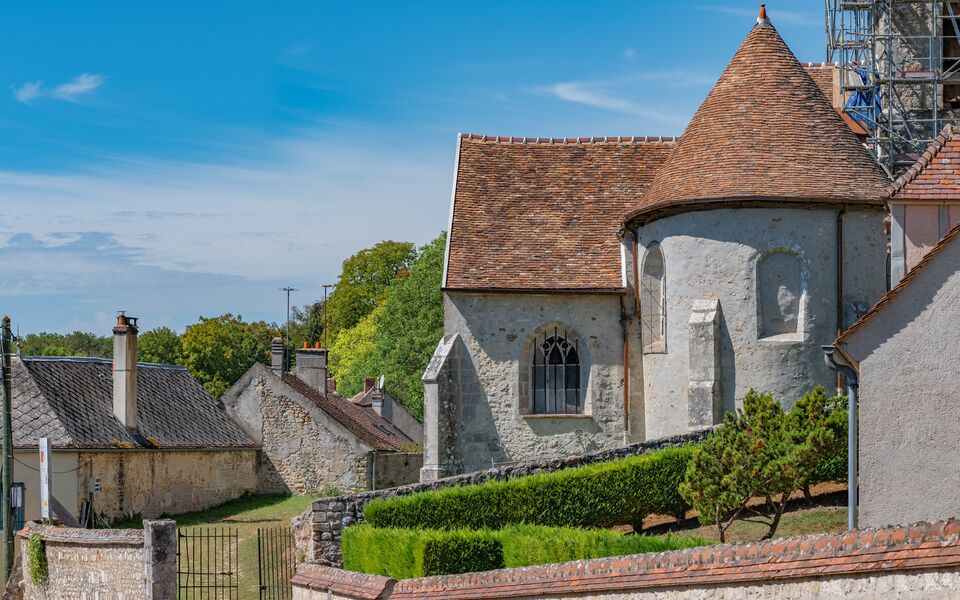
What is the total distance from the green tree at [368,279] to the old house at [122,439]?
3643cm

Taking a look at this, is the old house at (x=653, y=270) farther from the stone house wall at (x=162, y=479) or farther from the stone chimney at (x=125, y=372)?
the stone chimney at (x=125, y=372)

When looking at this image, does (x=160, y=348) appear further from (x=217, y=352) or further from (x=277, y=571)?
(x=277, y=571)

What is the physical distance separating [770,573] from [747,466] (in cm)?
1011

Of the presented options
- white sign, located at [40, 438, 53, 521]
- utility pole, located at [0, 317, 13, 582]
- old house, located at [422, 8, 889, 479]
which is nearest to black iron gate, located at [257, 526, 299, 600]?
white sign, located at [40, 438, 53, 521]

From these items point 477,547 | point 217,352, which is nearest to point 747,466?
point 477,547

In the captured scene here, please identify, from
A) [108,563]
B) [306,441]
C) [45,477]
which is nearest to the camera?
[108,563]

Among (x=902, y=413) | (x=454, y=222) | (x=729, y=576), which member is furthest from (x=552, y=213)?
(x=729, y=576)

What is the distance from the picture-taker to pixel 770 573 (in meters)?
10.4

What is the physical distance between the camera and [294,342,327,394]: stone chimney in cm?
4612

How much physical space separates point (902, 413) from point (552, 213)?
1624cm

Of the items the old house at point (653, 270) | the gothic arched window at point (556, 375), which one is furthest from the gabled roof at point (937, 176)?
the gothic arched window at point (556, 375)

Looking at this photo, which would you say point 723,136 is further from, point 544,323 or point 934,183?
point 934,183

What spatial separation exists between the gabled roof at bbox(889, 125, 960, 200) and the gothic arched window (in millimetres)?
12800

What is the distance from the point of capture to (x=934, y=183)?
62.1 ft
